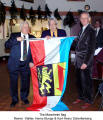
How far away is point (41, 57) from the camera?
3.29 metres

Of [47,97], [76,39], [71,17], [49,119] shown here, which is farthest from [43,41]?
[71,17]

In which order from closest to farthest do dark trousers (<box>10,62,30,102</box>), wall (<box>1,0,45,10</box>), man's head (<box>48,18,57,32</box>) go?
man's head (<box>48,18,57,32</box>) → dark trousers (<box>10,62,30,102</box>) → wall (<box>1,0,45,10</box>)

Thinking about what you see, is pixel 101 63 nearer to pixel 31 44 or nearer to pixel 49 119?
pixel 31 44

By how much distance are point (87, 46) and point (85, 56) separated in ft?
0.55

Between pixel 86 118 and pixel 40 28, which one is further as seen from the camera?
pixel 40 28

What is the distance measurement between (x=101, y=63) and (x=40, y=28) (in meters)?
9.39

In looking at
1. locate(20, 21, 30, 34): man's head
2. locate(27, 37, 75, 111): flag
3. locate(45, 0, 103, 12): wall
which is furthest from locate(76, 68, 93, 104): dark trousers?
locate(45, 0, 103, 12): wall

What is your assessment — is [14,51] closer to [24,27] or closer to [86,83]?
[24,27]

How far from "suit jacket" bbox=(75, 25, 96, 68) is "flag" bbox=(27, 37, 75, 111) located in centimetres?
18

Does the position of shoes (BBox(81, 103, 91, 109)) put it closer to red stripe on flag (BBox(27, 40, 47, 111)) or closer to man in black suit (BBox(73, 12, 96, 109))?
man in black suit (BBox(73, 12, 96, 109))

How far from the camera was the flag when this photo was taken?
328 cm

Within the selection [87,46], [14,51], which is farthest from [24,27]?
[87,46]

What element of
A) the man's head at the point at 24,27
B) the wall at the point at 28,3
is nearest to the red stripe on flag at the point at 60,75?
the man's head at the point at 24,27

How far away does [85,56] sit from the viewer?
3.26 meters
